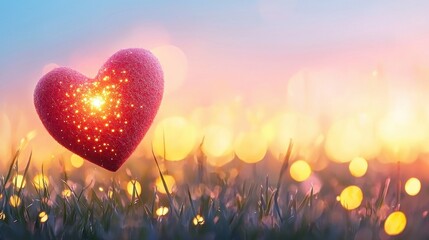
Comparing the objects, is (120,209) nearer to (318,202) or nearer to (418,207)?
(318,202)

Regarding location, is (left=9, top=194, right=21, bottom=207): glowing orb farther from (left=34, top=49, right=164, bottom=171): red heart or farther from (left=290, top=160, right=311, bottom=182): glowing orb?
(left=290, top=160, right=311, bottom=182): glowing orb

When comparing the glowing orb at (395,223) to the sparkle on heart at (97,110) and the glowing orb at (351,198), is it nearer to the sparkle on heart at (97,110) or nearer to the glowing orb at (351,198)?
the glowing orb at (351,198)

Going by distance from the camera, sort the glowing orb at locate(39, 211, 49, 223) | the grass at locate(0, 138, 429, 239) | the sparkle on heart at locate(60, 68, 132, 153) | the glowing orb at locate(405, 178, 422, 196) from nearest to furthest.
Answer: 1. the grass at locate(0, 138, 429, 239)
2. the glowing orb at locate(39, 211, 49, 223)
3. the sparkle on heart at locate(60, 68, 132, 153)
4. the glowing orb at locate(405, 178, 422, 196)

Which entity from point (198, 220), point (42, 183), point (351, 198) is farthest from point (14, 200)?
point (351, 198)

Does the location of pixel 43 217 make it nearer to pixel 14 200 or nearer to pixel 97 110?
pixel 14 200

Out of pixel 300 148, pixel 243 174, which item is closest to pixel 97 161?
pixel 243 174

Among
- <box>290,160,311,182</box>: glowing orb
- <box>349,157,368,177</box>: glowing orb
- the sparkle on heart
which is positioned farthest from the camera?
<box>349,157,368,177</box>: glowing orb

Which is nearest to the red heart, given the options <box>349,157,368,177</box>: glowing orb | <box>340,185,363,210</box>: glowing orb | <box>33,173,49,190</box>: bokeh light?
<box>33,173,49,190</box>: bokeh light
